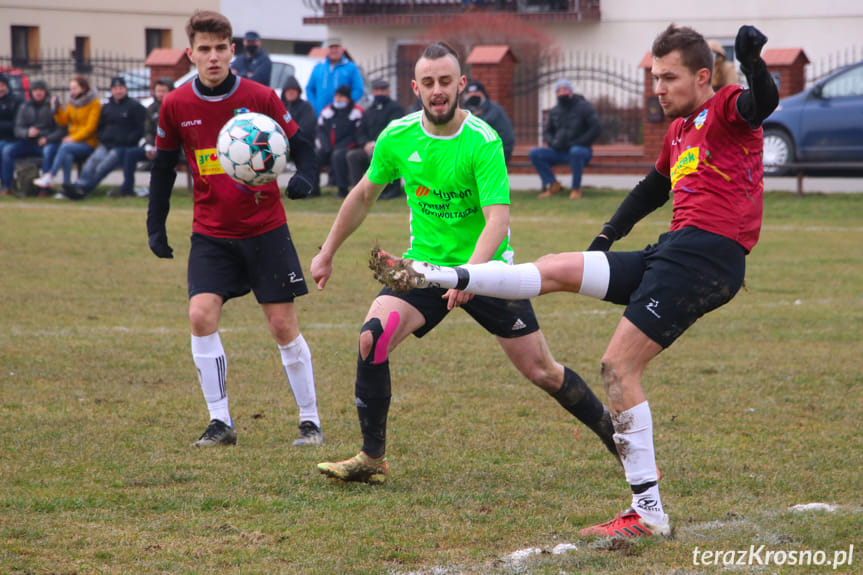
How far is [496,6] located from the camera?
35.5 meters

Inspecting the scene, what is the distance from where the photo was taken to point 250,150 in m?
5.56

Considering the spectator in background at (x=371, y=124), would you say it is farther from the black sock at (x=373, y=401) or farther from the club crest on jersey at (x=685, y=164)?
the club crest on jersey at (x=685, y=164)

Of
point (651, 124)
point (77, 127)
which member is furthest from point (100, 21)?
point (651, 124)

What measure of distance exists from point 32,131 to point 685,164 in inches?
687

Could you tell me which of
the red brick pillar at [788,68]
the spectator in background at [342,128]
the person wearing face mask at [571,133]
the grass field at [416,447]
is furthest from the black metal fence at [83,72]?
the grass field at [416,447]

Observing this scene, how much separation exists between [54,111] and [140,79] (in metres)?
12.7

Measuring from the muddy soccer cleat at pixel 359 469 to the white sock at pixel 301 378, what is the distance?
0.83m

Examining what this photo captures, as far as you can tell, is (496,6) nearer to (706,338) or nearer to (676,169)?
(706,338)

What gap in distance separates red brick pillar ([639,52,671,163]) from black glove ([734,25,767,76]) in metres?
17.8

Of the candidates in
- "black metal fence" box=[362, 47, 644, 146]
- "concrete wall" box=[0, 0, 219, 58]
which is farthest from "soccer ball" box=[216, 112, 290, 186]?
"concrete wall" box=[0, 0, 219, 58]

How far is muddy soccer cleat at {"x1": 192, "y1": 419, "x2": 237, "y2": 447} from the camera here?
576 centimetres

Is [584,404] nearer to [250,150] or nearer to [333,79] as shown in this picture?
[250,150]

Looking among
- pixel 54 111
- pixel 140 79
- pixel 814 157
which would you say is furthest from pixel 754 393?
pixel 140 79

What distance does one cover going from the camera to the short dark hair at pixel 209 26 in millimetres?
5738
